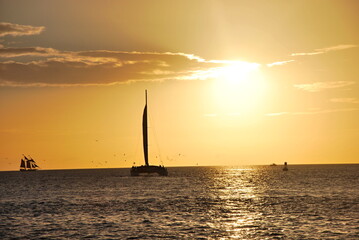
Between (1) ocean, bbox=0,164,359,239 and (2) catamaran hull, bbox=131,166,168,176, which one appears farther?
(2) catamaran hull, bbox=131,166,168,176

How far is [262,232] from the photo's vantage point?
51562 millimetres

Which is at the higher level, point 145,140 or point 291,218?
point 145,140

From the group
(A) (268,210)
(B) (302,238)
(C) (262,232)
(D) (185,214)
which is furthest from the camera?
(A) (268,210)

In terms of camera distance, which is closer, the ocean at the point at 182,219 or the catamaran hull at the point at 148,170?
the ocean at the point at 182,219

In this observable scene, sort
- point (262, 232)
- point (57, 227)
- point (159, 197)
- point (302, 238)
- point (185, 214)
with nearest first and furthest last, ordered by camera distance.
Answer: point (302, 238) → point (262, 232) → point (57, 227) → point (185, 214) → point (159, 197)

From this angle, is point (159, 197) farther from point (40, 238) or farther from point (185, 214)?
point (40, 238)

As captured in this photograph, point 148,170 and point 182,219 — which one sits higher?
point 148,170

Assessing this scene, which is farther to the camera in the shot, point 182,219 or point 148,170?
point 148,170

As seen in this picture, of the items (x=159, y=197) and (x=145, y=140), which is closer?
(x=159, y=197)

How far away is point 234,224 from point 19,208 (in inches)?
1412

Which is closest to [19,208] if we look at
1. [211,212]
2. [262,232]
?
[211,212]

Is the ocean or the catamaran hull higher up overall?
the catamaran hull

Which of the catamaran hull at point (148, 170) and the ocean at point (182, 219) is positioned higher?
the catamaran hull at point (148, 170)

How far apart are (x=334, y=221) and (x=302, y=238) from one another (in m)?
12.7
